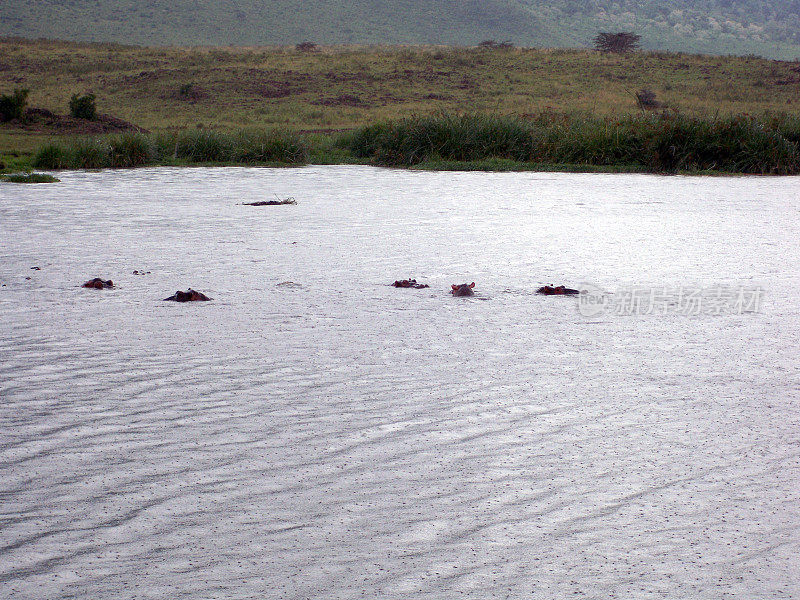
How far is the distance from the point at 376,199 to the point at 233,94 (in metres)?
23.2

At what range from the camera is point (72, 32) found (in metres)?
78.8

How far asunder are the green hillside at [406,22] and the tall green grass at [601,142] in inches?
2612

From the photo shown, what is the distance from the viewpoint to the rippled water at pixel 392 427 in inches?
105

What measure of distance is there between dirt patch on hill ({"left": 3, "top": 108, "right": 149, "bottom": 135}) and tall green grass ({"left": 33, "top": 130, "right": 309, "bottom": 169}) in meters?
4.15

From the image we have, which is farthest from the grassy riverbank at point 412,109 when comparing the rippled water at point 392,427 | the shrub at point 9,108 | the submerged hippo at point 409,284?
the submerged hippo at point 409,284

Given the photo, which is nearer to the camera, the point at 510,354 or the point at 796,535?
the point at 796,535

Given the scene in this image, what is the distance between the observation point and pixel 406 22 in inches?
3964

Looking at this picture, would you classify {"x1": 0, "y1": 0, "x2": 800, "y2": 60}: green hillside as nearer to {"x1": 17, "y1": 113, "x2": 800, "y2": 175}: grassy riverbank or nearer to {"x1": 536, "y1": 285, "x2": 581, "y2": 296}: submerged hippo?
{"x1": 17, "y1": 113, "x2": 800, "y2": 175}: grassy riverbank

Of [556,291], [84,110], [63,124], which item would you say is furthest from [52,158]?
[556,291]

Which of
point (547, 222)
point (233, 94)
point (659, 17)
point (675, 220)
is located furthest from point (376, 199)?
point (659, 17)

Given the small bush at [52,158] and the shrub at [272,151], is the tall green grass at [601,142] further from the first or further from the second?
the small bush at [52,158]

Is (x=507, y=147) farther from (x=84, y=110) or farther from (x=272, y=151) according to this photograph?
(x=84, y=110)

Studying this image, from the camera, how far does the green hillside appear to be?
8381 centimetres

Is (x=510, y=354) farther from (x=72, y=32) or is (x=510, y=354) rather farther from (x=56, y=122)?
(x=72, y=32)
